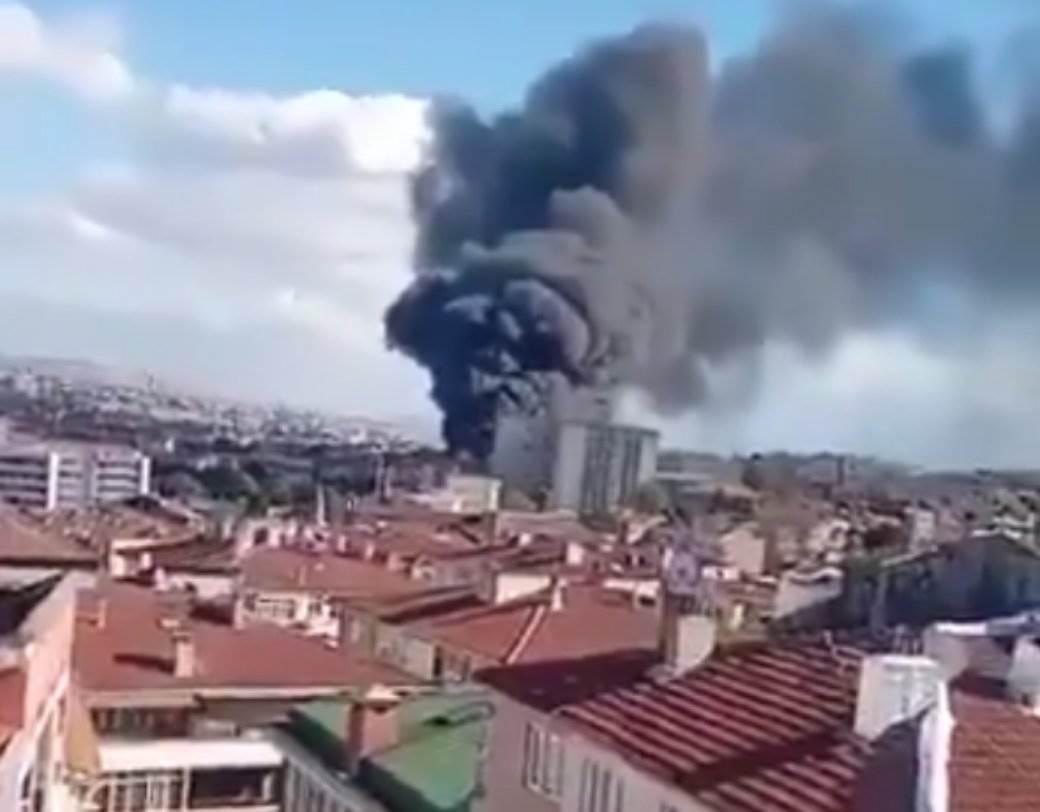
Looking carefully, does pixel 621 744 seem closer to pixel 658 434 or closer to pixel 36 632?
pixel 36 632

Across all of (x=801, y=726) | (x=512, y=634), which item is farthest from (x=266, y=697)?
(x=801, y=726)

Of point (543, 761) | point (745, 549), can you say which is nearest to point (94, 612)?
point (543, 761)

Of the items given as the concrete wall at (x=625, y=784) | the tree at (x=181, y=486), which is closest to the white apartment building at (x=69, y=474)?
the tree at (x=181, y=486)

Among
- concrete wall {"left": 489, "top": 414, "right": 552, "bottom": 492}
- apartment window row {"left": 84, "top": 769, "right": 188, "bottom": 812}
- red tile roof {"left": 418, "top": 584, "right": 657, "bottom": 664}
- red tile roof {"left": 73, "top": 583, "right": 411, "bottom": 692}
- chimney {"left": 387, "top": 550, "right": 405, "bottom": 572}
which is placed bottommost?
apartment window row {"left": 84, "top": 769, "right": 188, "bottom": 812}

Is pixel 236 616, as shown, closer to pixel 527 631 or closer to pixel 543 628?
pixel 527 631

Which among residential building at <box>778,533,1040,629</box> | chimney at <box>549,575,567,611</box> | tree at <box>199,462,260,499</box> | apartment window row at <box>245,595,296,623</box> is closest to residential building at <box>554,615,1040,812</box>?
chimney at <box>549,575,567,611</box>

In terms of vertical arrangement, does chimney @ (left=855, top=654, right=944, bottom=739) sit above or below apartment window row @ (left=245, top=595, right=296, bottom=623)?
above

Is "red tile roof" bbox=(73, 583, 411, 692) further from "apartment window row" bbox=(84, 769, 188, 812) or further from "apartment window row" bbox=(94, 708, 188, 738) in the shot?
"apartment window row" bbox=(84, 769, 188, 812)
